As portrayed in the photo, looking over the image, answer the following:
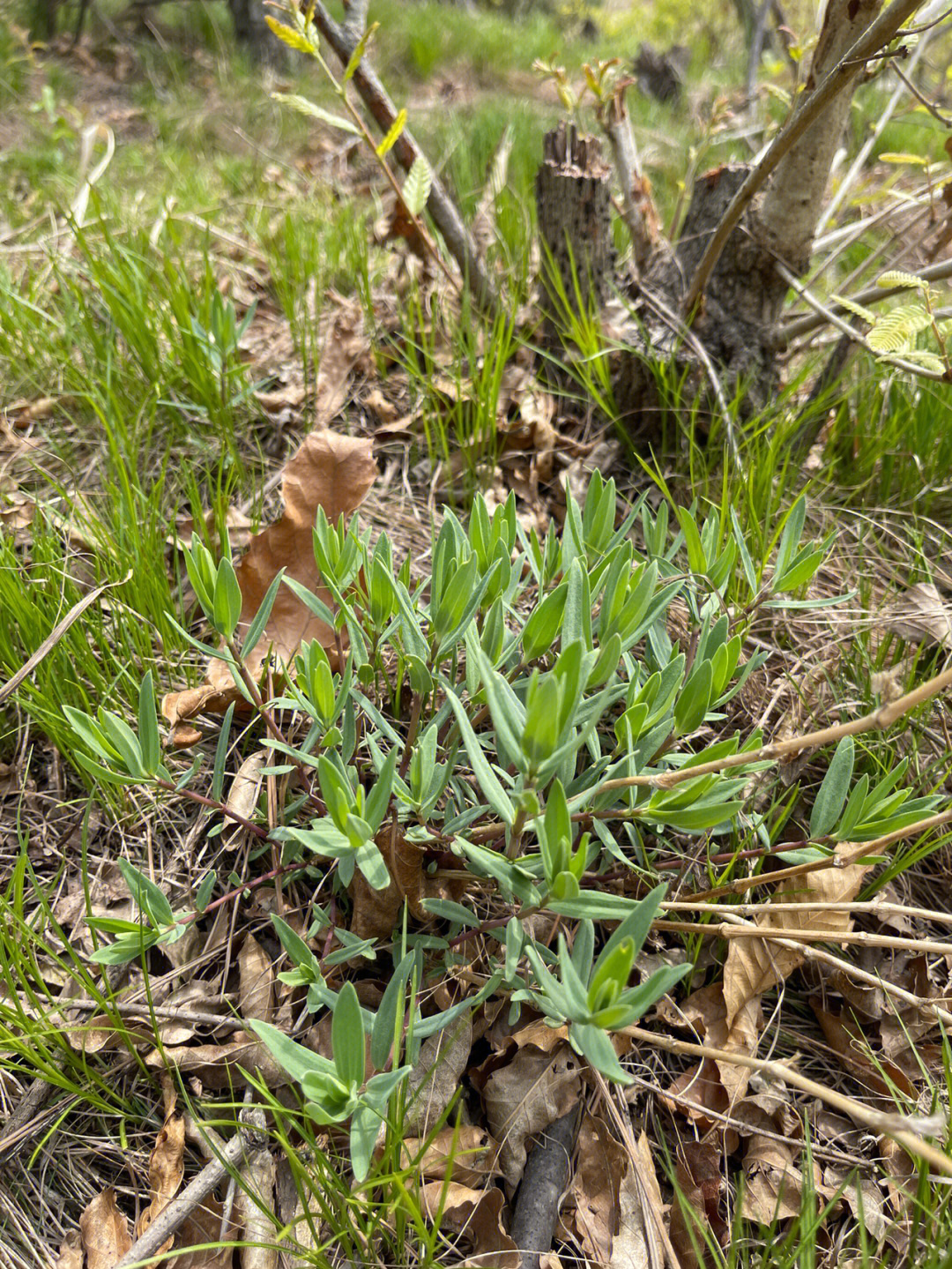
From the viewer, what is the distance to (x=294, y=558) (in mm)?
1644

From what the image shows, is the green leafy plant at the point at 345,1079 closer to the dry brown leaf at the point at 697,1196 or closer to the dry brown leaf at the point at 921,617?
the dry brown leaf at the point at 697,1196

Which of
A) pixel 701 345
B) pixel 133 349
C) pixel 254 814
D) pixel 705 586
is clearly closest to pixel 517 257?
pixel 701 345

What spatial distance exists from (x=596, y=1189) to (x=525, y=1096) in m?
0.16

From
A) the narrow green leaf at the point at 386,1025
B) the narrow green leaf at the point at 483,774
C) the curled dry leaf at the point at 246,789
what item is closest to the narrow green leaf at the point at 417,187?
the curled dry leaf at the point at 246,789

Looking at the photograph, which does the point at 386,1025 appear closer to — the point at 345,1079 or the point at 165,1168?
the point at 345,1079

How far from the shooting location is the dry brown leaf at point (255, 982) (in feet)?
4.10

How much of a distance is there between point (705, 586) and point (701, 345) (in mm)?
902

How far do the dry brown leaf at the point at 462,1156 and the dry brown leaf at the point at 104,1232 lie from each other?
1.36ft

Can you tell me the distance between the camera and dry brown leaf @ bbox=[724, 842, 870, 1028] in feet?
4.25

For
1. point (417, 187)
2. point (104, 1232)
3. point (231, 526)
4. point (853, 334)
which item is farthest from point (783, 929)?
point (417, 187)

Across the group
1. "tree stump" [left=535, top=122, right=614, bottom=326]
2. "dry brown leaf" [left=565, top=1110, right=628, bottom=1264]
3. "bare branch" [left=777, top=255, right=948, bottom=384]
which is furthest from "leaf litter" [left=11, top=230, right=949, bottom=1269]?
"tree stump" [left=535, top=122, right=614, bottom=326]

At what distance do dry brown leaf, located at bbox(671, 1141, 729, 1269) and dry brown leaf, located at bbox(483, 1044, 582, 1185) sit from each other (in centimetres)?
18

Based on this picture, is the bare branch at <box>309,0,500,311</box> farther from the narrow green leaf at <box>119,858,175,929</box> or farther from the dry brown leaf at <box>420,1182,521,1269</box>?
the dry brown leaf at <box>420,1182,521,1269</box>

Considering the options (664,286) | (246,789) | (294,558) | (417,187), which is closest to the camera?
(246,789)
